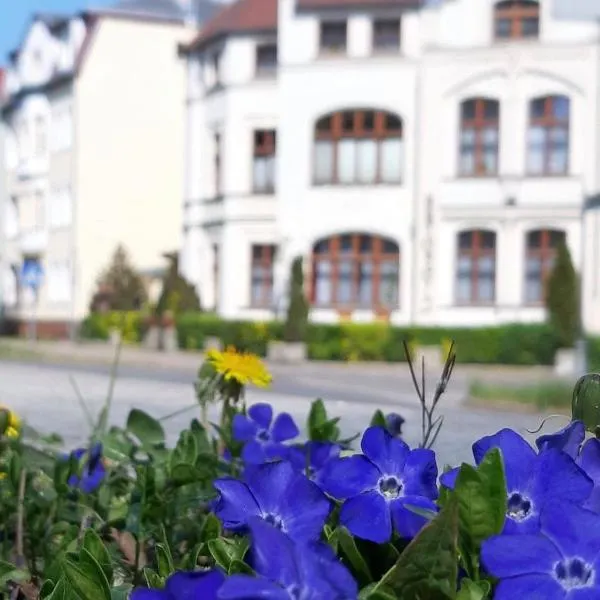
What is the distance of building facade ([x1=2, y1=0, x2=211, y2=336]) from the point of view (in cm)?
3722

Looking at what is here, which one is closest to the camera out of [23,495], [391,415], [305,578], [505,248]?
[305,578]

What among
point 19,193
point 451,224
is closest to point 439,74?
point 451,224

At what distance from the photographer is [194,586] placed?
0.69 meters

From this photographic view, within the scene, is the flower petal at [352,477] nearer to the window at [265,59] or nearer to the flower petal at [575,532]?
the flower petal at [575,532]

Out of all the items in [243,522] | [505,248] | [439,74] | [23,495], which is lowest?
[23,495]

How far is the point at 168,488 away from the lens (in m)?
1.67

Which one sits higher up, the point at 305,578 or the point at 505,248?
the point at 505,248

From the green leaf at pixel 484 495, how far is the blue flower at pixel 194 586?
0.21 m

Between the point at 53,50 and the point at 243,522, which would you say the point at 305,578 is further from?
the point at 53,50

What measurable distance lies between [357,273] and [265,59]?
6.21 meters

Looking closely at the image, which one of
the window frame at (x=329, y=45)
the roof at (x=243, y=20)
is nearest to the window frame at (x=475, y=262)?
the window frame at (x=329, y=45)

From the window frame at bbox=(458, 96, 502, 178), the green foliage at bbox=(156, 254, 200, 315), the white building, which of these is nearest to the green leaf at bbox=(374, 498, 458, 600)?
the white building

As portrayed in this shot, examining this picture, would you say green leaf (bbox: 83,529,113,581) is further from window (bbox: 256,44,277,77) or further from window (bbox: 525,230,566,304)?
window (bbox: 256,44,277,77)

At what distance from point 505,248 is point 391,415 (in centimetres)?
2618
